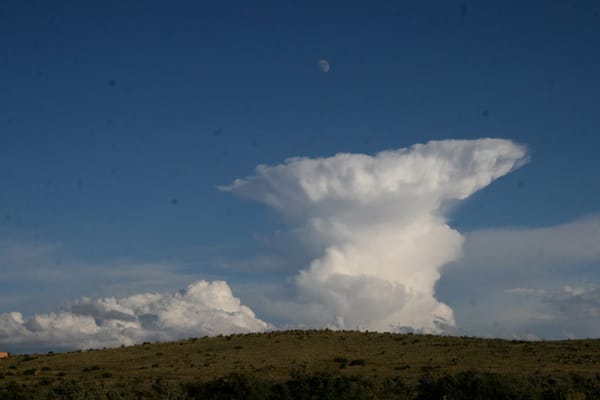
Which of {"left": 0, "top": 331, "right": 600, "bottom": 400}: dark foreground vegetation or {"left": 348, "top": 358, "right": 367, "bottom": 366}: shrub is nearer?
{"left": 0, "top": 331, "right": 600, "bottom": 400}: dark foreground vegetation

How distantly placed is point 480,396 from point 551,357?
32292mm

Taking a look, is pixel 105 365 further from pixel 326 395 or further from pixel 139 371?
pixel 326 395

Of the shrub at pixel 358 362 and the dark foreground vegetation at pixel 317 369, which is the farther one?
the shrub at pixel 358 362

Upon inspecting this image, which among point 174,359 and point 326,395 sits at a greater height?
point 174,359

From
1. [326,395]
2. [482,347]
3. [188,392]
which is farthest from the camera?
[482,347]

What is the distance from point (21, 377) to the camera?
6850 centimetres

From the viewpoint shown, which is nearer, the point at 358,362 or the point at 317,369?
the point at 317,369

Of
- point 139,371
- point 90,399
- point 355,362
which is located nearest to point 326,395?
point 90,399

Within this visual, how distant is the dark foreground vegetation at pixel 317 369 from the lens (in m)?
48.8

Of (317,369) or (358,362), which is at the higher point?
(358,362)

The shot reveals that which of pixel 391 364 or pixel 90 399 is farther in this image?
pixel 391 364

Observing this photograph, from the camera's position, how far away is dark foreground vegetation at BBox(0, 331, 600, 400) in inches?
1919

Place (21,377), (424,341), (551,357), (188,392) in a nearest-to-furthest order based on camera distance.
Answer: (188,392) < (21,377) < (551,357) < (424,341)

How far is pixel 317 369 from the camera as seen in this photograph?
2692 inches
